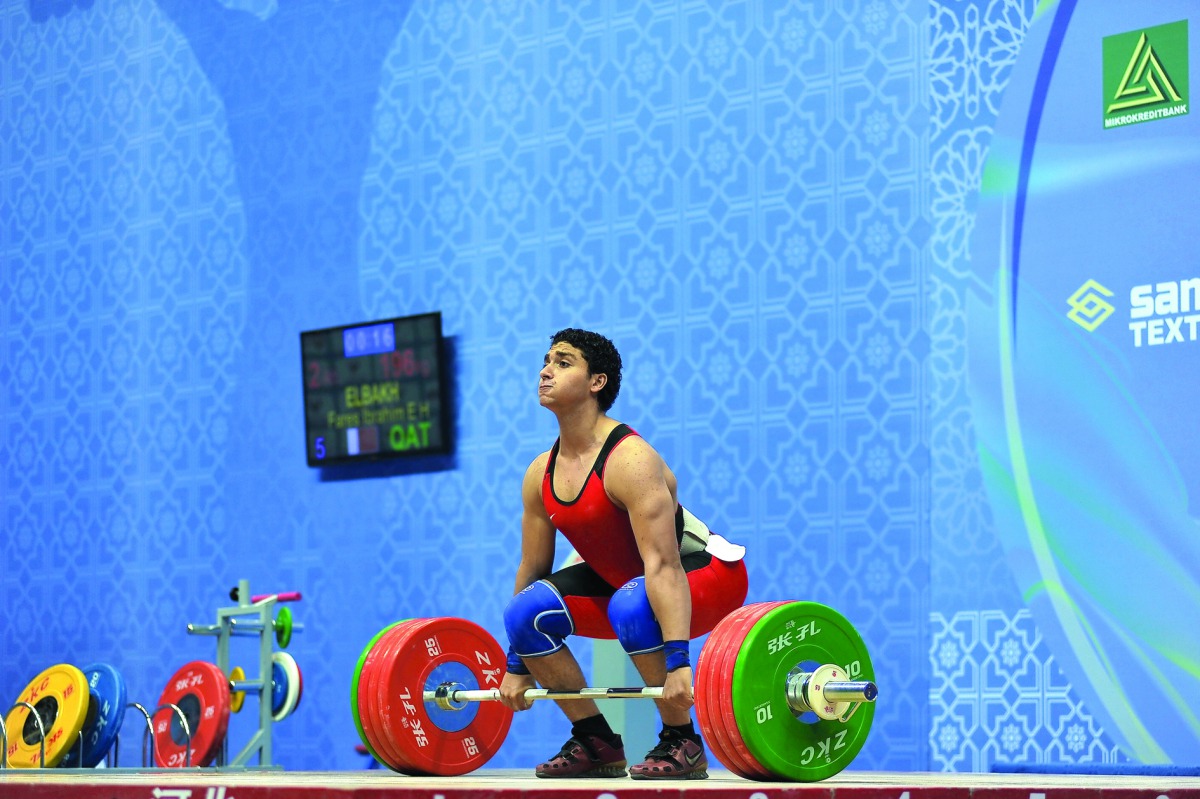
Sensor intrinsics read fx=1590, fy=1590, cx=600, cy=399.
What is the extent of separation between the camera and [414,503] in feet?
19.2

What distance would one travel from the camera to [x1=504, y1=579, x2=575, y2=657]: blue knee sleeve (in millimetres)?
3068

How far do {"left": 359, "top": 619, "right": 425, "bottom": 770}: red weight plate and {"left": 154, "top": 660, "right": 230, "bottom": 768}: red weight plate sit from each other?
5.98ft

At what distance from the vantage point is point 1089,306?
439cm

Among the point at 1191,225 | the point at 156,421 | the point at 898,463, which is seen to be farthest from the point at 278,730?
the point at 1191,225

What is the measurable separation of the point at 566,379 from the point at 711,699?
803 millimetres

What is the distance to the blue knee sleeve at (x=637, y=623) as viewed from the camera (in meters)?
2.91

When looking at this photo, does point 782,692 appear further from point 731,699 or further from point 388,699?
point 388,699

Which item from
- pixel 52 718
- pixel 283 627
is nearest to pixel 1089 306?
pixel 283 627

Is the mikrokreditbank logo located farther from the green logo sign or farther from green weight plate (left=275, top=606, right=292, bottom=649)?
green weight plate (left=275, top=606, right=292, bottom=649)

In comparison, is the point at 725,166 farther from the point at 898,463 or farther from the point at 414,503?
the point at 414,503

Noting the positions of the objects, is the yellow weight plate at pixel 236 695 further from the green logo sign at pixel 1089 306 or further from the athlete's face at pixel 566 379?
the green logo sign at pixel 1089 306

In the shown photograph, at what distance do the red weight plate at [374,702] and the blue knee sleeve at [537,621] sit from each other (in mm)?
356

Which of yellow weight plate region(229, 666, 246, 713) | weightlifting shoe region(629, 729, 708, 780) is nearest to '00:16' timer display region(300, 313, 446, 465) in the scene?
yellow weight plate region(229, 666, 246, 713)

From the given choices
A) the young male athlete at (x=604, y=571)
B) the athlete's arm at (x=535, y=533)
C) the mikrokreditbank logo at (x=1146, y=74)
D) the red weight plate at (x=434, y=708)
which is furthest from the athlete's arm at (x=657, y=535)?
the mikrokreditbank logo at (x=1146, y=74)
